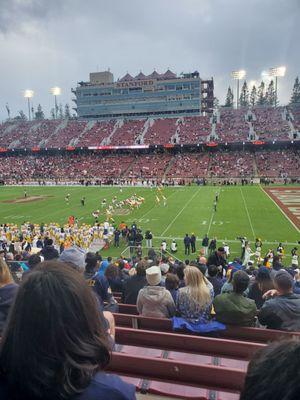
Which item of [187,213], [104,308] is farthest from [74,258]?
[187,213]

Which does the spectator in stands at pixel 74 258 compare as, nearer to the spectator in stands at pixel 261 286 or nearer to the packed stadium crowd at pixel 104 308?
Answer: the packed stadium crowd at pixel 104 308

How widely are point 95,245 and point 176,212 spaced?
10.2 meters

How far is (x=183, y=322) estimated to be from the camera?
4.33m

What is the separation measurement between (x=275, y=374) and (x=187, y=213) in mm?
28060

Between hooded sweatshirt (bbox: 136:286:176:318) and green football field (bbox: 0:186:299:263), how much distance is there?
1409 centimetres

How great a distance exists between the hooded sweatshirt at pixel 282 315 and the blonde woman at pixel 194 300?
65cm

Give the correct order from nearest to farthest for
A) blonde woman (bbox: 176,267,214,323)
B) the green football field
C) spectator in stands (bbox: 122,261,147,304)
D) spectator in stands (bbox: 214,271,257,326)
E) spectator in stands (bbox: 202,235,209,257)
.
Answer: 1. spectator in stands (bbox: 214,271,257,326)
2. blonde woman (bbox: 176,267,214,323)
3. spectator in stands (bbox: 122,261,147,304)
4. spectator in stands (bbox: 202,235,209,257)
5. the green football field

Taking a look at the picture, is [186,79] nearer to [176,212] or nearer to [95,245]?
[176,212]

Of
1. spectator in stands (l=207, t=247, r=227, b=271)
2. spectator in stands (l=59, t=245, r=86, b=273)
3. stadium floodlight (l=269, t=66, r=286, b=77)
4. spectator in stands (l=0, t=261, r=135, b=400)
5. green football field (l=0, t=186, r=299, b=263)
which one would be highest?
stadium floodlight (l=269, t=66, r=286, b=77)

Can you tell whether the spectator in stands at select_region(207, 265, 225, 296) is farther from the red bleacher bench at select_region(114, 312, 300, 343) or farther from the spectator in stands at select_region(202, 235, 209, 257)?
the spectator in stands at select_region(202, 235, 209, 257)

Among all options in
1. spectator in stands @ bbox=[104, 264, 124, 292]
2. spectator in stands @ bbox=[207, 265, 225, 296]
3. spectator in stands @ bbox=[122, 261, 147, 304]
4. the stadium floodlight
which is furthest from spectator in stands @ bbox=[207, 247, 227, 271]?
the stadium floodlight

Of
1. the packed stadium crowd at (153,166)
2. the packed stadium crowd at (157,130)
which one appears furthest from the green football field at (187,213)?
the packed stadium crowd at (157,130)

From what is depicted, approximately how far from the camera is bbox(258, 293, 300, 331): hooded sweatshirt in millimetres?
4367

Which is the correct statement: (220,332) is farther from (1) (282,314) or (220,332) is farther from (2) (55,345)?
(2) (55,345)
